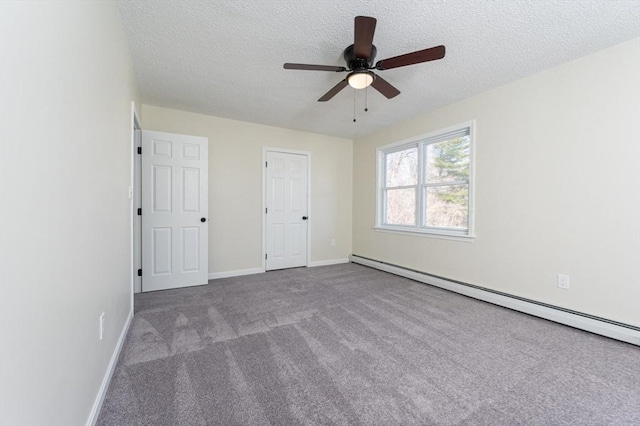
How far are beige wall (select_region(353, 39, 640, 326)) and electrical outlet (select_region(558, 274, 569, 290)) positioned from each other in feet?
0.13

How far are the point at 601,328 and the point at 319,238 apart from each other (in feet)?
12.4

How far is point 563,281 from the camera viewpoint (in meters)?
2.59

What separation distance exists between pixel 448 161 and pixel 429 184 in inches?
16.3

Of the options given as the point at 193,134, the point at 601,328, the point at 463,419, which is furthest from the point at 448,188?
the point at 193,134

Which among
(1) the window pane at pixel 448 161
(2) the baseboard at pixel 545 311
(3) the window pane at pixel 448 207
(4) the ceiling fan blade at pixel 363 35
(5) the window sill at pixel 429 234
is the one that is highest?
(4) the ceiling fan blade at pixel 363 35

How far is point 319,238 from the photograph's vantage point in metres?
5.12

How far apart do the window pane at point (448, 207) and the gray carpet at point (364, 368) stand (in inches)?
45.0

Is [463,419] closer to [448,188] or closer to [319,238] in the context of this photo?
[448,188]

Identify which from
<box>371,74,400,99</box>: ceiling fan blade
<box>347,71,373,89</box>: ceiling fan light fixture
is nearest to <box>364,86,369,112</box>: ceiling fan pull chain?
<box>371,74,400,99</box>: ceiling fan blade

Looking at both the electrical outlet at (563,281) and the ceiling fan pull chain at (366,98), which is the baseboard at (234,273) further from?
the electrical outlet at (563,281)

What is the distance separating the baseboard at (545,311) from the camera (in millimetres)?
2191

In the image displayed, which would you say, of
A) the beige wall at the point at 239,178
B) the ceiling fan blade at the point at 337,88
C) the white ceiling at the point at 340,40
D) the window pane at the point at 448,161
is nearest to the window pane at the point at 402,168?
the window pane at the point at 448,161

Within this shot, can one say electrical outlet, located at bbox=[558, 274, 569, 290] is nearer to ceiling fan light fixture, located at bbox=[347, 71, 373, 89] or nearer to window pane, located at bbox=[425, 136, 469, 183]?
window pane, located at bbox=[425, 136, 469, 183]

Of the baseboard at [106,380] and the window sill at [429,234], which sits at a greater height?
the window sill at [429,234]
